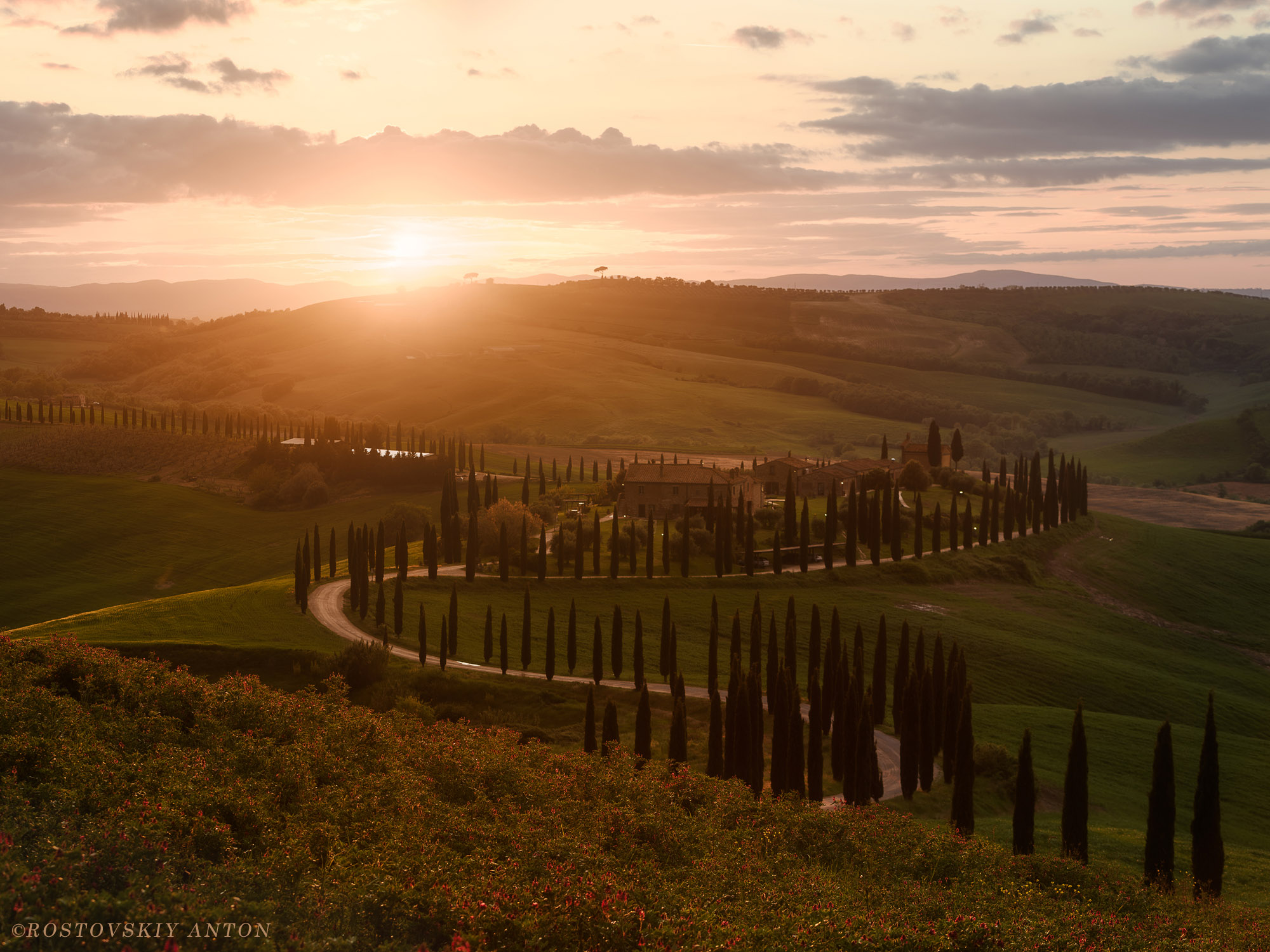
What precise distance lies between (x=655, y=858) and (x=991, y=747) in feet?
107

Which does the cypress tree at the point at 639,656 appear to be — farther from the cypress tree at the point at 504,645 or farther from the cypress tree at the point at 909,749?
the cypress tree at the point at 909,749

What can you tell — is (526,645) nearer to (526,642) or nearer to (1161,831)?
(526,642)

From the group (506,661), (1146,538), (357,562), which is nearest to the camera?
(506,661)

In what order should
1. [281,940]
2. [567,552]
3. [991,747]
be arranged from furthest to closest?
[567,552] < [991,747] < [281,940]

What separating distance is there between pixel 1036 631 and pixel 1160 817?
5456 cm

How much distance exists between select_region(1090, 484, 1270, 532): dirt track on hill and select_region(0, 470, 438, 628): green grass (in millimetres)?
115749

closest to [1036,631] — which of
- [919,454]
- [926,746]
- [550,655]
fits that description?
[926,746]

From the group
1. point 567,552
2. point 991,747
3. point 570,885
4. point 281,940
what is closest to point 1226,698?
point 991,747

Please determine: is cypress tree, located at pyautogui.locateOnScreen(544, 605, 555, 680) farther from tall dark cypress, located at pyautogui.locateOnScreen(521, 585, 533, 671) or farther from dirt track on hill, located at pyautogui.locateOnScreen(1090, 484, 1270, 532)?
dirt track on hill, located at pyautogui.locateOnScreen(1090, 484, 1270, 532)

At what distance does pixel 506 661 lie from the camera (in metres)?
74.9

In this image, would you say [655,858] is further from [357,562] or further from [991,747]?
[357,562]

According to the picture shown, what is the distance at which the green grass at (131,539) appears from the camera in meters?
119

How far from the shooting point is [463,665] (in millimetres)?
75750

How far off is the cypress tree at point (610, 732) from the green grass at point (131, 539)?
76.1 m
